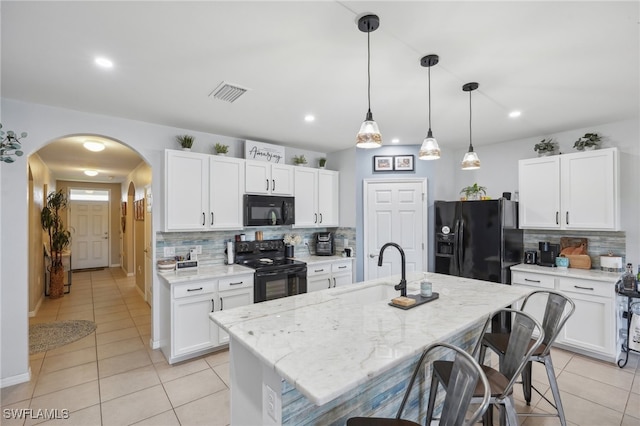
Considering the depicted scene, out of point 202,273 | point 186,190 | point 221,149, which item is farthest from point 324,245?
point 186,190

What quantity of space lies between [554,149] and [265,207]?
391 cm

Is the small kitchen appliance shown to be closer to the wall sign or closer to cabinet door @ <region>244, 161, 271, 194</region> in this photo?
cabinet door @ <region>244, 161, 271, 194</region>

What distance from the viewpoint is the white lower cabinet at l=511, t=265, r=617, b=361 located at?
3.06 meters

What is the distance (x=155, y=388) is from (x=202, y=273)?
1.13 metres

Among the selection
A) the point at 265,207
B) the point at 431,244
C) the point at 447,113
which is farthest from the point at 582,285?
the point at 265,207

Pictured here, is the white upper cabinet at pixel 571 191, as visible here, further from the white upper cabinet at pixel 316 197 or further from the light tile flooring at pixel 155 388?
the white upper cabinet at pixel 316 197

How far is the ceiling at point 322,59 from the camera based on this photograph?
1626 mm

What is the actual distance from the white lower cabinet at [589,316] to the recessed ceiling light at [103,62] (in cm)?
472

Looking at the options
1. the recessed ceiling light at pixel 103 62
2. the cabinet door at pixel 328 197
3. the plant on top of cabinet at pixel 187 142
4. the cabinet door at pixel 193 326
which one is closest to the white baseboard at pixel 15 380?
the cabinet door at pixel 193 326

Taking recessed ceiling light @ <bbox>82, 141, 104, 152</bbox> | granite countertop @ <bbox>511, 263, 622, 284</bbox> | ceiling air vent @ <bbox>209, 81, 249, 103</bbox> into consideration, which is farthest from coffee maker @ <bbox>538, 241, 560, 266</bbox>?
recessed ceiling light @ <bbox>82, 141, 104, 152</bbox>

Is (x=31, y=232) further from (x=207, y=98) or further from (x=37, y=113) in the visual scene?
(x=207, y=98)

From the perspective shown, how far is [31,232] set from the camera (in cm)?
415

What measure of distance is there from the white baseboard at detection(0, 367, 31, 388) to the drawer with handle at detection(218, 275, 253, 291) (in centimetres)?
181

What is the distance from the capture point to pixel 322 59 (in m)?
2.10
